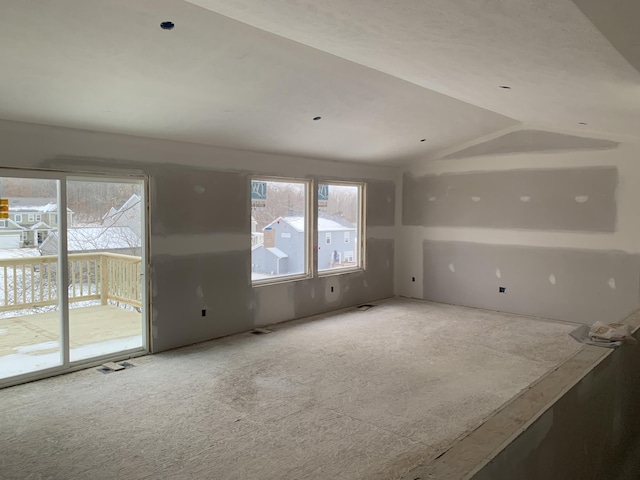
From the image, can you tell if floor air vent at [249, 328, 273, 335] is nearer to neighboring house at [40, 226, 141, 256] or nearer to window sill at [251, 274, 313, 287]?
window sill at [251, 274, 313, 287]

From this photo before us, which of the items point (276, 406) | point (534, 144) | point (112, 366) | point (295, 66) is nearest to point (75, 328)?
point (112, 366)

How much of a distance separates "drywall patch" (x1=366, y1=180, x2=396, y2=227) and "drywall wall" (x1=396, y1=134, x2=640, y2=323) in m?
0.21

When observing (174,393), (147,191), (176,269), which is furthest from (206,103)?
(174,393)

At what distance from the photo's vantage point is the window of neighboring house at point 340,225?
7230 millimetres

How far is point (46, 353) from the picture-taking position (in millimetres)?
4684

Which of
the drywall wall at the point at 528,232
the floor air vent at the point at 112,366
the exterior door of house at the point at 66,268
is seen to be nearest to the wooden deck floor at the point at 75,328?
the exterior door of house at the point at 66,268

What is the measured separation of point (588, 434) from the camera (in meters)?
2.51

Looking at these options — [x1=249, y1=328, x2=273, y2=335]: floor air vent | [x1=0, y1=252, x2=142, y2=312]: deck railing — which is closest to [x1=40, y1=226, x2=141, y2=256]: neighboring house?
[x1=0, y1=252, x2=142, y2=312]: deck railing

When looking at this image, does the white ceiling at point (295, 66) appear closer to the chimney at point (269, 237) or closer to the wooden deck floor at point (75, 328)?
the chimney at point (269, 237)

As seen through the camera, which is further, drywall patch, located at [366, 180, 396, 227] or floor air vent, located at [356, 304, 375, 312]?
drywall patch, located at [366, 180, 396, 227]

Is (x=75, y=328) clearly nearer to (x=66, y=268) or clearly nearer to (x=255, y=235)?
(x=66, y=268)

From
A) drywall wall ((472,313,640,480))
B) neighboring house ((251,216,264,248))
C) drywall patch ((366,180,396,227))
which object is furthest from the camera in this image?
drywall patch ((366,180,396,227))

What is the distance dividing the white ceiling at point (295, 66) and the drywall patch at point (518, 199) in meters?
0.97

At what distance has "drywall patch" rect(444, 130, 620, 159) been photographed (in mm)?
6305
